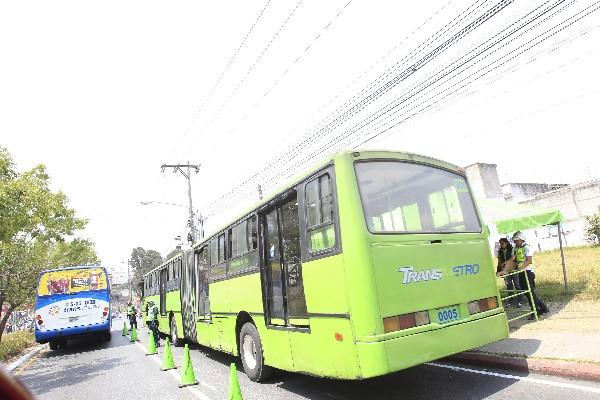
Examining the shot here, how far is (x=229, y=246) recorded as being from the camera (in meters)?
8.69

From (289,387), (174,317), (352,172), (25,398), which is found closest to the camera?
(25,398)

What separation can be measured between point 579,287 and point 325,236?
9.60m

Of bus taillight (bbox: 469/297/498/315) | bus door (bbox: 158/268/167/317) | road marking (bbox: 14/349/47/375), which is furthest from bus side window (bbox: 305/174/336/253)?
bus door (bbox: 158/268/167/317)

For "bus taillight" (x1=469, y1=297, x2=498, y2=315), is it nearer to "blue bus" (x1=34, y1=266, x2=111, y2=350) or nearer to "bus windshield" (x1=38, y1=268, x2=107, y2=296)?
"blue bus" (x1=34, y1=266, x2=111, y2=350)

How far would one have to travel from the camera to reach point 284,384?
23.0ft

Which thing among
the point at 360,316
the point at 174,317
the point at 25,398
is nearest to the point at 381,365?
the point at 360,316

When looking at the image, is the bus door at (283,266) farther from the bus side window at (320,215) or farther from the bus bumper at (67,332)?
the bus bumper at (67,332)

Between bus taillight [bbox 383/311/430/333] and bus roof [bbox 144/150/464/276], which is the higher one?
bus roof [bbox 144/150/464/276]

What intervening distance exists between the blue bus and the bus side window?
552 inches

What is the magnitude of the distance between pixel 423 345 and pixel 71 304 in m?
15.4

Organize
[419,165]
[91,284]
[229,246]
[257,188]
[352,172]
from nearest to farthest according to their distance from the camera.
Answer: [352,172] < [419,165] < [229,246] < [91,284] < [257,188]

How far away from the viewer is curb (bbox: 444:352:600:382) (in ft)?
17.2

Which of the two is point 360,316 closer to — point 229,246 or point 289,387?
point 289,387

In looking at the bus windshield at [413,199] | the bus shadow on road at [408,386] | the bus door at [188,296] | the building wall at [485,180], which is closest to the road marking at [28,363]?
the bus door at [188,296]
